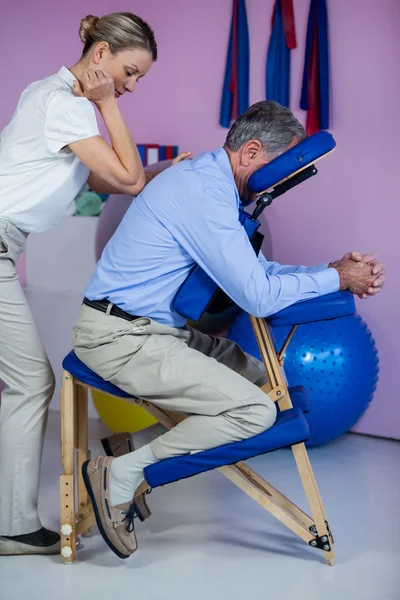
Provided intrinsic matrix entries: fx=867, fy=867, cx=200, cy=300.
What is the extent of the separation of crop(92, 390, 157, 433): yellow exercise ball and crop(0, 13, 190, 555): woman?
88 cm

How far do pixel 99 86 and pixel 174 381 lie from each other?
2.61 ft

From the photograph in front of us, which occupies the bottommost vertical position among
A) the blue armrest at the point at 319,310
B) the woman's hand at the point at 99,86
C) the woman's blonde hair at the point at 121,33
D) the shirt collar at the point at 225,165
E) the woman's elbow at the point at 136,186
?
the blue armrest at the point at 319,310

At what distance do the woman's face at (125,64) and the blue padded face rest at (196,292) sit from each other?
19.2 inches

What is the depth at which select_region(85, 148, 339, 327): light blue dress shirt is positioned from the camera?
221 cm

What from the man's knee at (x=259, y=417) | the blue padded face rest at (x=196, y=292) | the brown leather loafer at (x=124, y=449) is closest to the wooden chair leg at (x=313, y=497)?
the man's knee at (x=259, y=417)

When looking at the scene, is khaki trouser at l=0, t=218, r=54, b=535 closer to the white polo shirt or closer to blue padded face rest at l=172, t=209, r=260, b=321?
the white polo shirt

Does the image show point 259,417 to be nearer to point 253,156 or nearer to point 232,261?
point 232,261

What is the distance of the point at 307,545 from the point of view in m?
2.50

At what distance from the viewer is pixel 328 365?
312 centimetres

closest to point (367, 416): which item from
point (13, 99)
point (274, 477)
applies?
point (274, 477)

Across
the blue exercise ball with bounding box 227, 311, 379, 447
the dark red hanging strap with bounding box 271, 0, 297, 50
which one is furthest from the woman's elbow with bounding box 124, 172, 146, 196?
the dark red hanging strap with bounding box 271, 0, 297, 50

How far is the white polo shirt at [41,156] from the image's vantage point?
7.36 feet

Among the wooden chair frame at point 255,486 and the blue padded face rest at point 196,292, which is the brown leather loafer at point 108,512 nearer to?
the wooden chair frame at point 255,486

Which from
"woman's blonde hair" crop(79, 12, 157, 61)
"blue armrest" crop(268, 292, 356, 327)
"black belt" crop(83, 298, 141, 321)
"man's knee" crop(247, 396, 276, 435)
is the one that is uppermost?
"woman's blonde hair" crop(79, 12, 157, 61)
